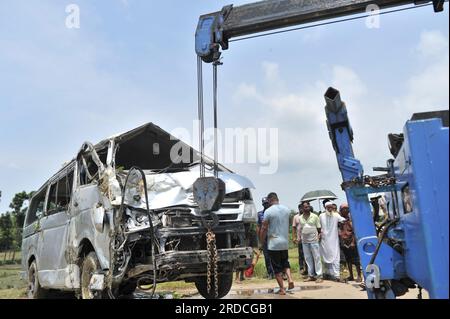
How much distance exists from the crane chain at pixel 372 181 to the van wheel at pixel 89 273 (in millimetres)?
3427

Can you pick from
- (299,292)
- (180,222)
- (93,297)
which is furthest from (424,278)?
(299,292)

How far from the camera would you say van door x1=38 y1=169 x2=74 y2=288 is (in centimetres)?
677

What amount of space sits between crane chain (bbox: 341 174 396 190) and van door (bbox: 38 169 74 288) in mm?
4501

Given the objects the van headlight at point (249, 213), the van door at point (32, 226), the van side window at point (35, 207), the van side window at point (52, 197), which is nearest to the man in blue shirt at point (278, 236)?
the van headlight at point (249, 213)

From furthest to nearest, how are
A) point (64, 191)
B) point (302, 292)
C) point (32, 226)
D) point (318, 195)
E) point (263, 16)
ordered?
point (318, 195) → point (32, 226) → point (64, 191) → point (302, 292) → point (263, 16)

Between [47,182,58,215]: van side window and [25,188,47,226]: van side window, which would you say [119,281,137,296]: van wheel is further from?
[25,188,47,226]: van side window

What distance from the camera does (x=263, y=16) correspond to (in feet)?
15.9

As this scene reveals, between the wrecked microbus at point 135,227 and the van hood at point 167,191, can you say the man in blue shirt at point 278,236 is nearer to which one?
the wrecked microbus at point 135,227

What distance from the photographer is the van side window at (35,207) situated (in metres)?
8.86

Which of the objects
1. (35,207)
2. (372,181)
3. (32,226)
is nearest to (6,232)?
(35,207)

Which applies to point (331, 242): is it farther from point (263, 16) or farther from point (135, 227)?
point (263, 16)

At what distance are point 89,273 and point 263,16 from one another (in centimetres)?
398

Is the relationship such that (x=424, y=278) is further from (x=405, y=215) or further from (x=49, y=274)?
(x=49, y=274)
